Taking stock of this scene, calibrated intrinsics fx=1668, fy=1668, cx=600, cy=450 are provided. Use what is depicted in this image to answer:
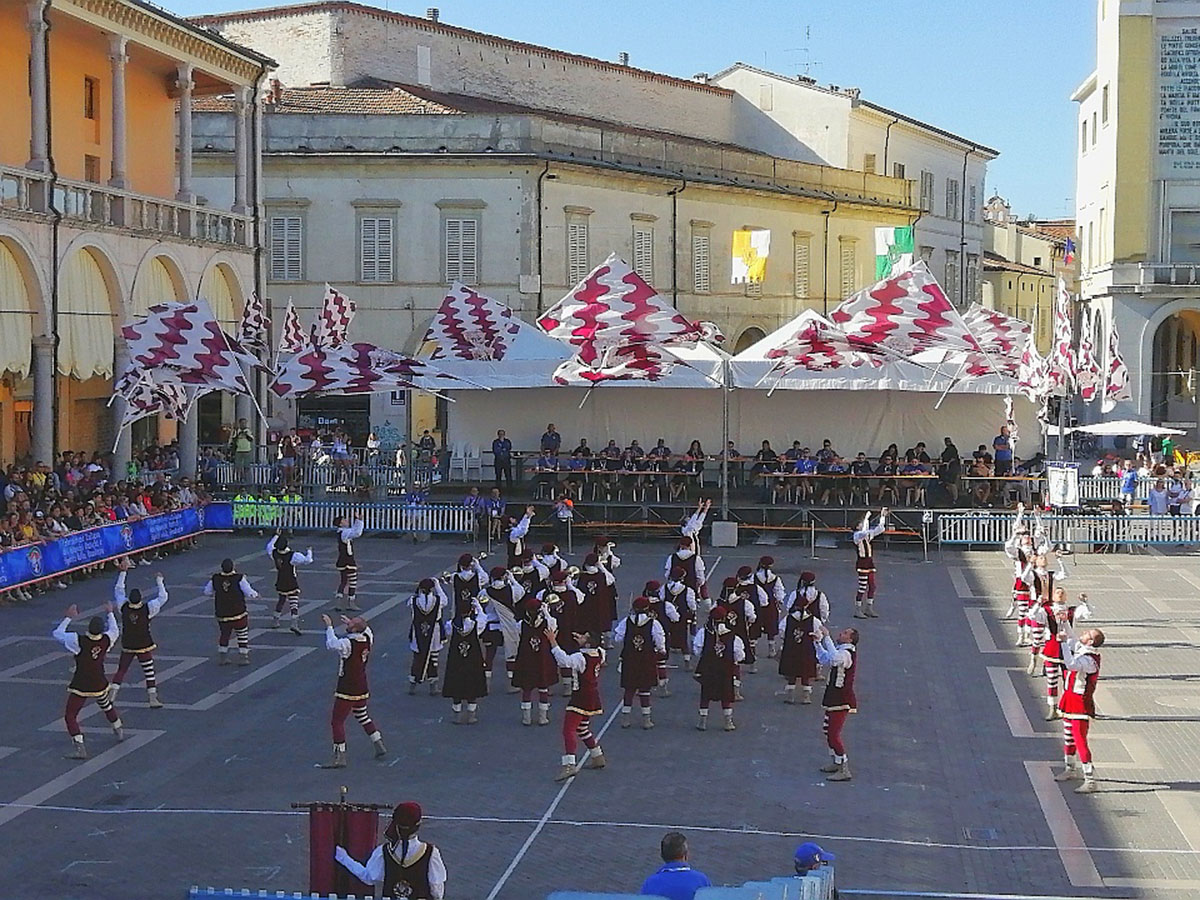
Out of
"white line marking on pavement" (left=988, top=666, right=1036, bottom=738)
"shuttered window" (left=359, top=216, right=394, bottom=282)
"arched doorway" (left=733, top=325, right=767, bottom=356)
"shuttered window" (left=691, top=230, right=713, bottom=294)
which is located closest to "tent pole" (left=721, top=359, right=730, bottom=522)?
"white line marking on pavement" (left=988, top=666, right=1036, bottom=738)

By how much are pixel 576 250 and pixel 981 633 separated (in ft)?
89.6

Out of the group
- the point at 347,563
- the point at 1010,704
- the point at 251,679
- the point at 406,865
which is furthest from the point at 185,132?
the point at 406,865

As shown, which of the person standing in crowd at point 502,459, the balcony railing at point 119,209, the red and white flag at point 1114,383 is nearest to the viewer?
the balcony railing at point 119,209

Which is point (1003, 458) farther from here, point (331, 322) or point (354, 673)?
point (354, 673)

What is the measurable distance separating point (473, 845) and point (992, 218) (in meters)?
91.8

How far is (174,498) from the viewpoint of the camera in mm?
33031

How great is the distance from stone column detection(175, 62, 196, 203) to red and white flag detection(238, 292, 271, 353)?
3389mm

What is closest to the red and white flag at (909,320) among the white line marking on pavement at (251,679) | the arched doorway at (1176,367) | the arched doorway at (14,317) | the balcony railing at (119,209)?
the white line marking on pavement at (251,679)

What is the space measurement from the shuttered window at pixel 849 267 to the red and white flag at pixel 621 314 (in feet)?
100

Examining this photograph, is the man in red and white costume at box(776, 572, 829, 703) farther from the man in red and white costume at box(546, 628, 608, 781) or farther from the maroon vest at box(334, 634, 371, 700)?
the maroon vest at box(334, 634, 371, 700)

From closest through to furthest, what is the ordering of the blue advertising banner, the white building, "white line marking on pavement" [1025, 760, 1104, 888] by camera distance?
"white line marking on pavement" [1025, 760, 1104, 888], the blue advertising banner, the white building

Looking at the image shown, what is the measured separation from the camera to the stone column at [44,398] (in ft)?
108

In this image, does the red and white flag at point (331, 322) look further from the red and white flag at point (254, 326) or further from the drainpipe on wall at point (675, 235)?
the drainpipe on wall at point (675, 235)

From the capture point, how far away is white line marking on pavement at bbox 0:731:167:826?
14953mm
